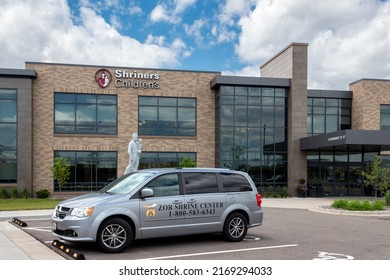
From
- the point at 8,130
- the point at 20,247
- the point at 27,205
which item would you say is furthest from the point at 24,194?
the point at 20,247

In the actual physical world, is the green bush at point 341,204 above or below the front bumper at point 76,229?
below

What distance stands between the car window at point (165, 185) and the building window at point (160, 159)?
65.3ft

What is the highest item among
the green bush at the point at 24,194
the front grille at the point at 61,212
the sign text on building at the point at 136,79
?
the sign text on building at the point at 136,79

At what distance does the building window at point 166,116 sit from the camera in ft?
97.4

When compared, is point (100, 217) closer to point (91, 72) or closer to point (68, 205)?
point (68, 205)

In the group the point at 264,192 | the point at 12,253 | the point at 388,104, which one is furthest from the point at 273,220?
the point at 388,104

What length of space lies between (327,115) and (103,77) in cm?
1646

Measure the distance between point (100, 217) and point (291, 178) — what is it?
76.8ft

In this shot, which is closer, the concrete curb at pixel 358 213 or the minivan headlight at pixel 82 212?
the minivan headlight at pixel 82 212

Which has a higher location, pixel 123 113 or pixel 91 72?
pixel 91 72

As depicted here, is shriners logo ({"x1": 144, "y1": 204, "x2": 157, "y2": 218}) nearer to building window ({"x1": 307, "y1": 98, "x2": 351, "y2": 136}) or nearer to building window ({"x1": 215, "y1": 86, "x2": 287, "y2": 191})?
building window ({"x1": 215, "y1": 86, "x2": 287, "y2": 191})

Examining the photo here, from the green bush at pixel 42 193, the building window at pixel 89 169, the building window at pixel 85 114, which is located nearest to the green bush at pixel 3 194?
the green bush at pixel 42 193

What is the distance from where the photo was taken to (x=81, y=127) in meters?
28.8

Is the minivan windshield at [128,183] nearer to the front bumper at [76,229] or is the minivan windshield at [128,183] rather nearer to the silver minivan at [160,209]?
the silver minivan at [160,209]
